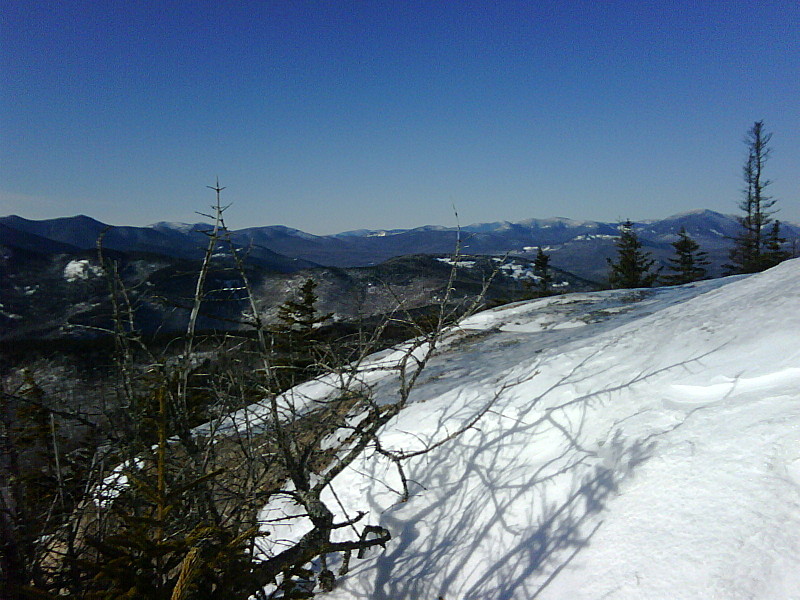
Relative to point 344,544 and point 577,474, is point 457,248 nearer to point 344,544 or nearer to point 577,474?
point 577,474

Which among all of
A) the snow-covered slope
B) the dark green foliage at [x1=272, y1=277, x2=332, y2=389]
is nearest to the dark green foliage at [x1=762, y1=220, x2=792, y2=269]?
the snow-covered slope

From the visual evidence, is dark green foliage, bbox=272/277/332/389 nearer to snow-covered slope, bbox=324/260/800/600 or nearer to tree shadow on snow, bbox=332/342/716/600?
snow-covered slope, bbox=324/260/800/600

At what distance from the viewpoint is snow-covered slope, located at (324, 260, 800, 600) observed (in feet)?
7.63

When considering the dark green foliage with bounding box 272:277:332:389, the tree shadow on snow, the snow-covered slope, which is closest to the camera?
the snow-covered slope

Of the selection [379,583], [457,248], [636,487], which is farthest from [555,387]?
[379,583]

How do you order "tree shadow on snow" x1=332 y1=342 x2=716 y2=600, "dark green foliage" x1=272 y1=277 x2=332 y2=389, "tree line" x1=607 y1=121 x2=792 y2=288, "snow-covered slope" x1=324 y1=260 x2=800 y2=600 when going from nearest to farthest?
Result: "snow-covered slope" x1=324 y1=260 x2=800 y2=600
"tree shadow on snow" x1=332 y1=342 x2=716 y2=600
"dark green foliage" x1=272 y1=277 x2=332 y2=389
"tree line" x1=607 y1=121 x2=792 y2=288

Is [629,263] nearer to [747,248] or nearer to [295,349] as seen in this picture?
[747,248]

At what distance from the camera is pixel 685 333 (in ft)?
16.1

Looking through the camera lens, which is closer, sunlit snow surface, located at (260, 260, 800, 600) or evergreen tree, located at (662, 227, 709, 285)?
sunlit snow surface, located at (260, 260, 800, 600)

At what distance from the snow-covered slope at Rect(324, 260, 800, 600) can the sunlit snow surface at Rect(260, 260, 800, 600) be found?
1 cm

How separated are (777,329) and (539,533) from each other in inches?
126

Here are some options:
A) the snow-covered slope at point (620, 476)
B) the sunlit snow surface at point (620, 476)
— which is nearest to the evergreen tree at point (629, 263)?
the snow-covered slope at point (620, 476)

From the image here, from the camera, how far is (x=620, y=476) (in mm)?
3105

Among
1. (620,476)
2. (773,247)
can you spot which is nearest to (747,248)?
(773,247)
